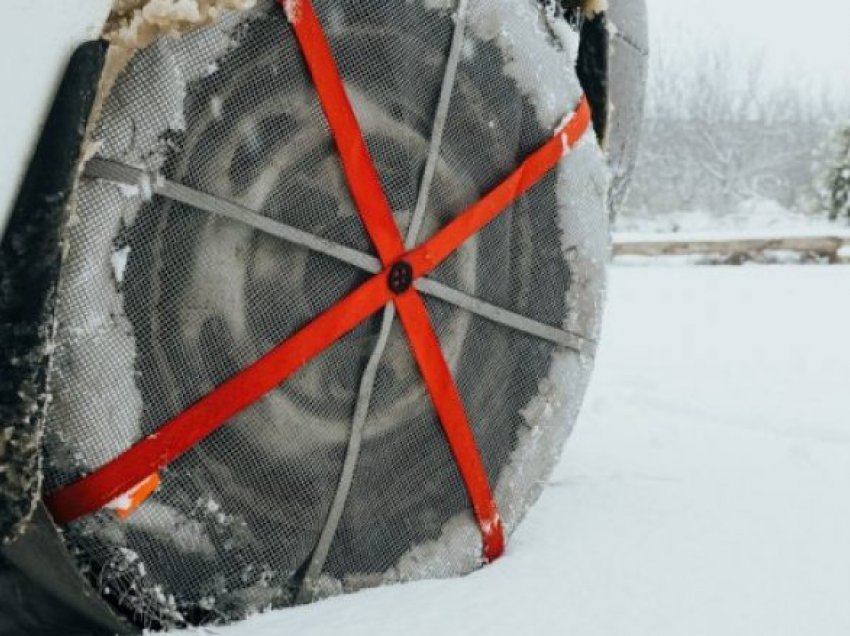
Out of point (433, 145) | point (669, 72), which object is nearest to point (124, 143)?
point (433, 145)

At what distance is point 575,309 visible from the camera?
7.82ft

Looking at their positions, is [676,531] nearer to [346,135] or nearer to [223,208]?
[346,135]

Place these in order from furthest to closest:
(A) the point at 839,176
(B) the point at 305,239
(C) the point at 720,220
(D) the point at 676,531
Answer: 1. (C) the point at 720,220
2. (A) the point at 839,176
3. (D) the point at 676,531
4. (B) the point at 305,239

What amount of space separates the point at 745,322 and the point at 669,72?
48.1 meters

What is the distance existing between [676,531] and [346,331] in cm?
105

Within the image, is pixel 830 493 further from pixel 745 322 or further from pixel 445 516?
pixel 745 322

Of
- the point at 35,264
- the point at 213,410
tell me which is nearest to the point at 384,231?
the point at 213,410

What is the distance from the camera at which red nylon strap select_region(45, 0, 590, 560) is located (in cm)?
172

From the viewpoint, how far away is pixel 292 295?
189 centimetres

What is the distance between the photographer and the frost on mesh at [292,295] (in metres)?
1.68

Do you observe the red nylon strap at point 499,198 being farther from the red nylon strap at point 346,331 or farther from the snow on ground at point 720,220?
the snow on ground at point 720,220

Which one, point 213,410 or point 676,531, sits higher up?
point 213,410

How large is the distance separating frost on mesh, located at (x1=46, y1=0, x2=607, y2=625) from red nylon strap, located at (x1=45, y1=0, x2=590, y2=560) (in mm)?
25

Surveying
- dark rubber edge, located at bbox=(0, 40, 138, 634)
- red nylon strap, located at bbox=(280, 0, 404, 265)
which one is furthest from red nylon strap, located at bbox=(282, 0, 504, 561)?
dark rubber edge, located at bbox=(0, 40, 138, 634)
